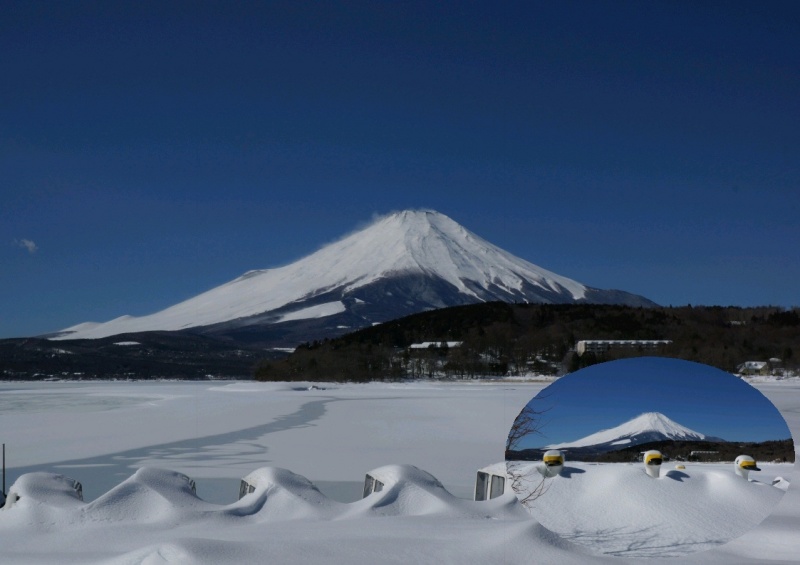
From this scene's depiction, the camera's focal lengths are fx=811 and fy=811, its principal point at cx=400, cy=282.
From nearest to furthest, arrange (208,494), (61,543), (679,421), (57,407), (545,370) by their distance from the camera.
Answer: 1. (679,421)
2. (61,543)
3. (208,494)
4. (57,407)
5. (545,370)

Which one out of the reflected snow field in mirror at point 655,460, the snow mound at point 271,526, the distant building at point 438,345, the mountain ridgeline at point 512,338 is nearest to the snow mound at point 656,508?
the reflected snow field in mirror at point 655,460

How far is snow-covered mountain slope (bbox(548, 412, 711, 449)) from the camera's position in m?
2.76

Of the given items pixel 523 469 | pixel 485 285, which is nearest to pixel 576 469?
pixel 523 469

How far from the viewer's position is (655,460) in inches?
109

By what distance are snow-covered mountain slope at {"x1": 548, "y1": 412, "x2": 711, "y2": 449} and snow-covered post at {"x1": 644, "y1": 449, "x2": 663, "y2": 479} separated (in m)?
0.05

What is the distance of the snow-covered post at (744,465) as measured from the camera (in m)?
2.77

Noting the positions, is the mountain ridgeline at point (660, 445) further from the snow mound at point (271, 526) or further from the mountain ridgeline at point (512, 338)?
the mountain ridgeline at point (512, 338)

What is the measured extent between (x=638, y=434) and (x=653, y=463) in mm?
107

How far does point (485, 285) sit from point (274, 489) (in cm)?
18288

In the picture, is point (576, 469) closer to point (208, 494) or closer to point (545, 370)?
point (208, 494)

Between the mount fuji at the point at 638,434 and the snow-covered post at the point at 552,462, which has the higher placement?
the mount fuji at the point at 638,434

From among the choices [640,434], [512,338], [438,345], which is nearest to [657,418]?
[640,434]

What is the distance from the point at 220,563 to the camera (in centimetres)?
320

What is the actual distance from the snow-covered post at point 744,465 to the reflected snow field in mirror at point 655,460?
10 millimetres
